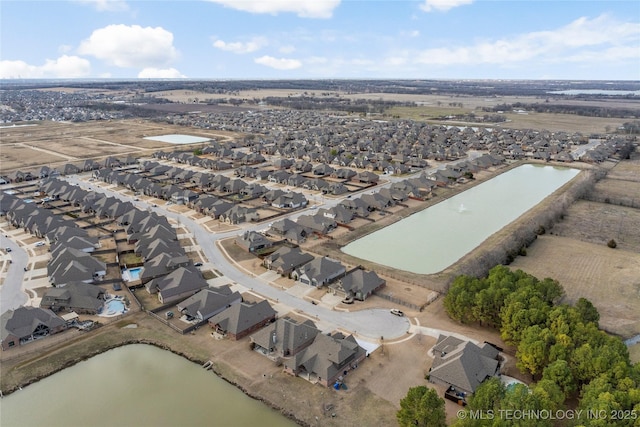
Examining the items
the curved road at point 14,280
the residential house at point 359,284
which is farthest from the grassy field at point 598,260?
the curved road at point 14,280

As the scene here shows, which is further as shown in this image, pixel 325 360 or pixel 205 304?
pixel 205 304

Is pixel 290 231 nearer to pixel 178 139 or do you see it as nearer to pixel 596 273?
pixel 596 273

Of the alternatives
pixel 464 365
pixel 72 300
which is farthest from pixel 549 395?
pixel 72 300

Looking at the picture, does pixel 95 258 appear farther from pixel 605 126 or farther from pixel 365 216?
pixel 605 126

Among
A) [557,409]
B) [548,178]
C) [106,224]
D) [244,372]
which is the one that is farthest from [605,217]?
[106,224]

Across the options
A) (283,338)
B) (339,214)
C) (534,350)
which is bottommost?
(283,338)

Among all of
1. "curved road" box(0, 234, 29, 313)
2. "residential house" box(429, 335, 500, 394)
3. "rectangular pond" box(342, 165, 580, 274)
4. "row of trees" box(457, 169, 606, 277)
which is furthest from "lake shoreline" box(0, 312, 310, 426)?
"row of trees" box(457, 169, 606, 277)
